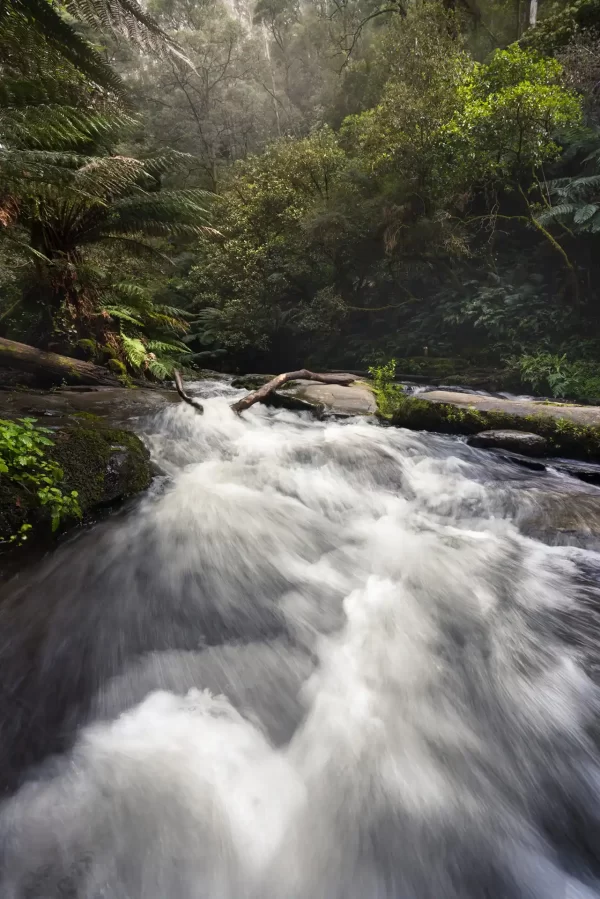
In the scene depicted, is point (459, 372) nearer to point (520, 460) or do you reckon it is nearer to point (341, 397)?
point (341, 397)

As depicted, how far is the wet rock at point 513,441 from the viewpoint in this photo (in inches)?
200

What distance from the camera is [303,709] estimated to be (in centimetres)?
213

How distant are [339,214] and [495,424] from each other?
8.57 m

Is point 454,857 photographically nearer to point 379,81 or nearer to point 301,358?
point 301,358

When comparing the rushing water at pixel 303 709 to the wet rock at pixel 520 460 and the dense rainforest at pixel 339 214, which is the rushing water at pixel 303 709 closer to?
the wet rock at pixel 520 460

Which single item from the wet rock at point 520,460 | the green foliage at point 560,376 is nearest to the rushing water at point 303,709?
the wet rock at point 520,460

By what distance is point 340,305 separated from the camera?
12969mm

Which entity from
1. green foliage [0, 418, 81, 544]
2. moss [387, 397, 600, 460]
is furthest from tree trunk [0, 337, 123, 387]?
moss [387, 397, 600, 460]

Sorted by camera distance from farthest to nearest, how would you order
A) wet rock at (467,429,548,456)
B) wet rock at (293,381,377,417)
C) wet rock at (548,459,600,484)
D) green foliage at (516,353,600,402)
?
green foliage at (516,353,600,402) < wet rock at (293,381,377,417) < wet rock at (467,429,548,456) < wet rock at (548,459,600,484)

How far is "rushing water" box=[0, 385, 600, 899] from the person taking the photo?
1488 mm

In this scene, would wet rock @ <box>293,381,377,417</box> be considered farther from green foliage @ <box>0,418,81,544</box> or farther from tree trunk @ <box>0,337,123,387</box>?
green foliage @ <box>0,418,81,544</box>

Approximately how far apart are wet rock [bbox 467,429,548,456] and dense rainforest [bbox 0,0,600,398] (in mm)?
4920

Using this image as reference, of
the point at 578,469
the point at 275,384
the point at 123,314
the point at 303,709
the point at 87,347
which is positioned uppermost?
the point at 123,314

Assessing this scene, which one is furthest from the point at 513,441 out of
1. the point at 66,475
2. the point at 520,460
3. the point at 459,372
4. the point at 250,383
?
the point at 459,372
